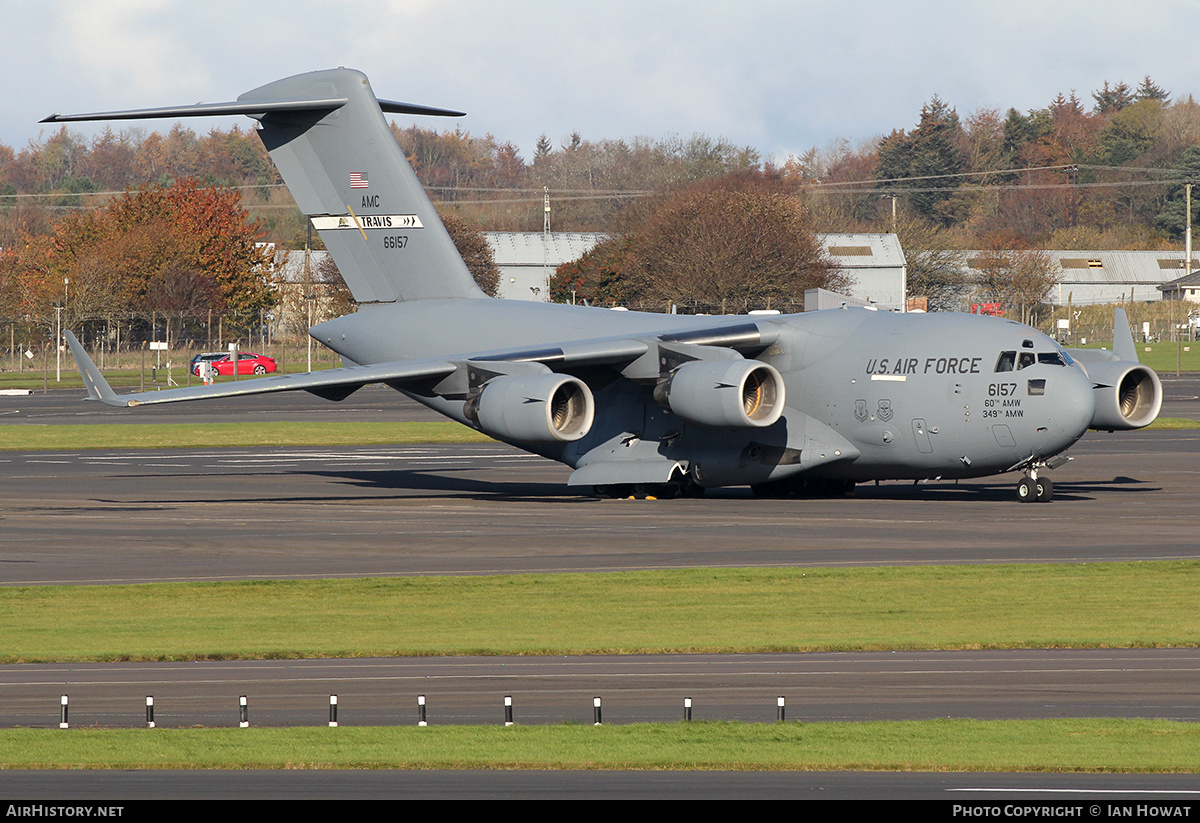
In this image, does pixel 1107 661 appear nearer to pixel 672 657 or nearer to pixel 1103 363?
pixel 672 657

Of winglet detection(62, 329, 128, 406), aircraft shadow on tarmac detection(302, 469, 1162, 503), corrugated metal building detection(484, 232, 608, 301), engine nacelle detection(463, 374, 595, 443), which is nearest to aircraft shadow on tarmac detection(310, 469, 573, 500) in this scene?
aircraft shadow on tarmac detection(302, 469, 1162, 503)

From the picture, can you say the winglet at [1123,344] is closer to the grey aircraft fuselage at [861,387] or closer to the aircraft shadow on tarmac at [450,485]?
the grey aircraft fuselage at [861,387]

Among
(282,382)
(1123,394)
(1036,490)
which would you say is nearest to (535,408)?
(282,382)

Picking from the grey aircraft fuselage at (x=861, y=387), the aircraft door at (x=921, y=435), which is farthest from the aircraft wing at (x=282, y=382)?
the aircraft door at (x=921, y=435)

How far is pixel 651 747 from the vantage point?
10250mm

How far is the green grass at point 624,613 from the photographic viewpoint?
15.0m

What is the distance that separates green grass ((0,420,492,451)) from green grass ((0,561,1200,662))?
2678 cm

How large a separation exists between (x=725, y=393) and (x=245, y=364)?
203 feet

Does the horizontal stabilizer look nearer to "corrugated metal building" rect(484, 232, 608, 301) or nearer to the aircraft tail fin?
the aircraft tail fin

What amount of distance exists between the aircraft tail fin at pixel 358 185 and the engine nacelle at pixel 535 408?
525cm

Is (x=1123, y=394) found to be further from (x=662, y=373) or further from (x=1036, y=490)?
(x=662, y=373)

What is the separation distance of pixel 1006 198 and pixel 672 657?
16226 cm

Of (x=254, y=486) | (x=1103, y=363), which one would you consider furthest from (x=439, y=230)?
(x=1103, y=363)

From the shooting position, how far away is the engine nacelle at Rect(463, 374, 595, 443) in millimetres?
27359
